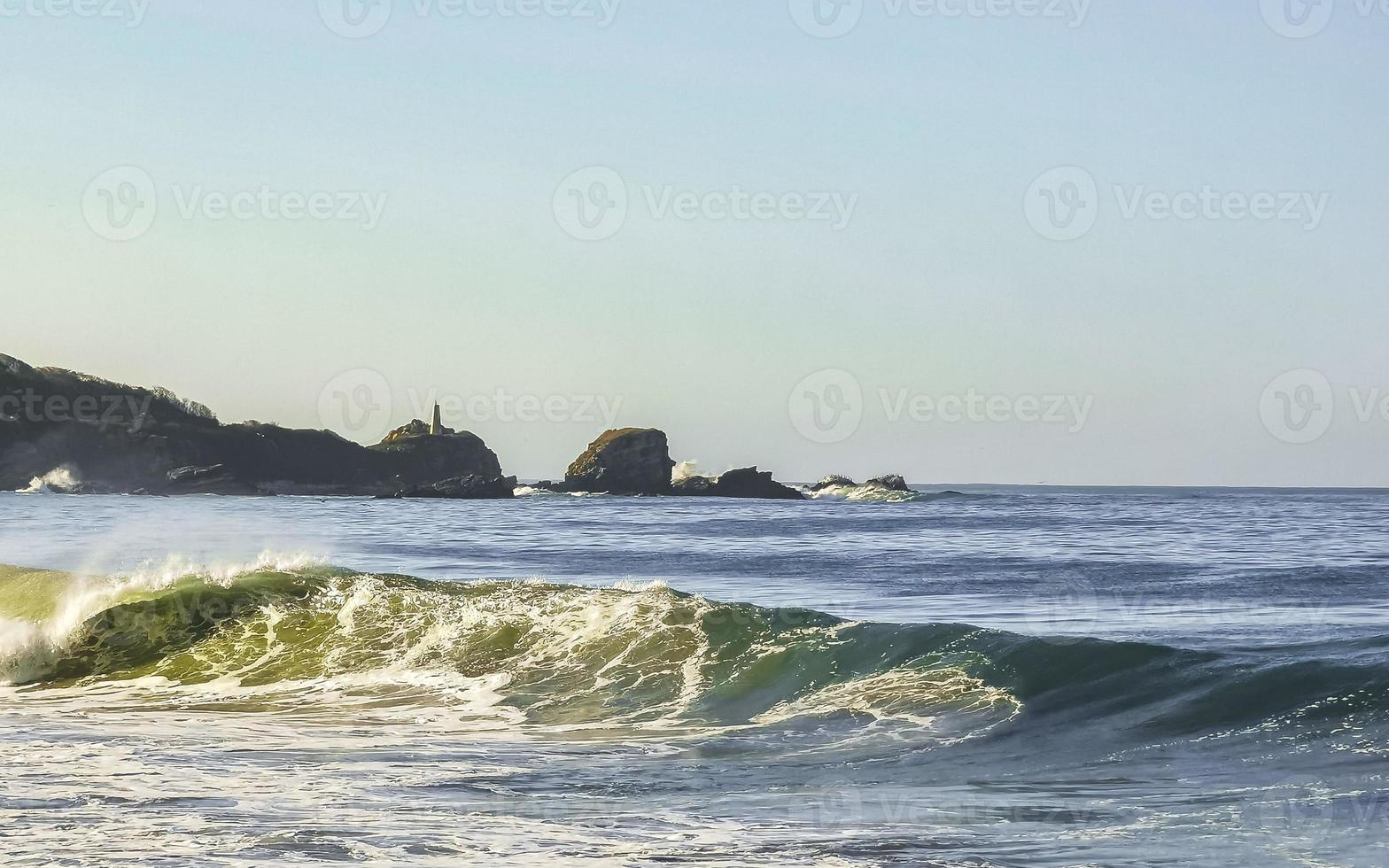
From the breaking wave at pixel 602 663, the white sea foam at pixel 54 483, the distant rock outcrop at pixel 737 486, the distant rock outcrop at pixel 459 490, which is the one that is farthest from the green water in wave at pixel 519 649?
the distant rock outcrop at pixel 737 486

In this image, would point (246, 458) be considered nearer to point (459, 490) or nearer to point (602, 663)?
point (459, 490)

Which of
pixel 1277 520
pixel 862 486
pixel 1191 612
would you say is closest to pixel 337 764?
pixel 1191 612

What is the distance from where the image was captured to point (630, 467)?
6412 inches

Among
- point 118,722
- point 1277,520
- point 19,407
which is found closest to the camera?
point 118,722

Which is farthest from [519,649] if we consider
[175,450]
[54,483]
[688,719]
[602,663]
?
[175,450]

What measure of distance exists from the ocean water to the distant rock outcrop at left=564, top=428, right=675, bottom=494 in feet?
430

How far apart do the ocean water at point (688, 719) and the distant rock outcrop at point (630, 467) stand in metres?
131

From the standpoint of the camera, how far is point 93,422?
14975 cm

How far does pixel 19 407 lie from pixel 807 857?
153387 mm

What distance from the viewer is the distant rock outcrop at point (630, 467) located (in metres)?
162

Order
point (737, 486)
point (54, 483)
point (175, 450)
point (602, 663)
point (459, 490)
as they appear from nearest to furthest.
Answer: point (602, 663)
point (54, 483)
point (175, 450)
point (459, 490)
point (737, 486)

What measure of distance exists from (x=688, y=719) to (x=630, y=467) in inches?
5832

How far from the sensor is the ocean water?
8.60 m

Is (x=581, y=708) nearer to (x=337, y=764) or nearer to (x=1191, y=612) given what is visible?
(x=337, y=764)
